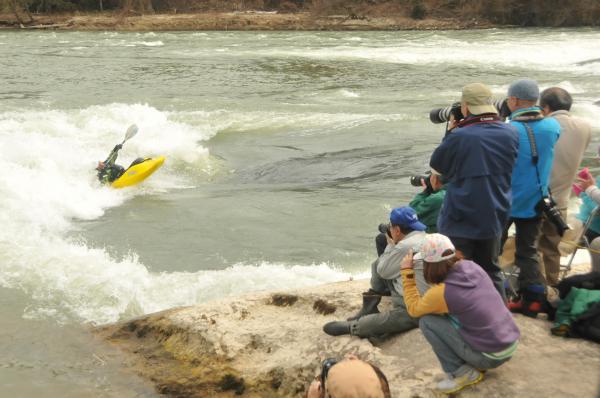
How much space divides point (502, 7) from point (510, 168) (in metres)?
47.8

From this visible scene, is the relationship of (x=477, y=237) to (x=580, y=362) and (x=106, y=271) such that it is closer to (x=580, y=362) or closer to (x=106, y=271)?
(x=580, y=362)

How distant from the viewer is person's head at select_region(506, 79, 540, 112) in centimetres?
450

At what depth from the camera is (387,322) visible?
4.60 m

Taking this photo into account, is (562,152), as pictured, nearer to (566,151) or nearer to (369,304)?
(566,151)

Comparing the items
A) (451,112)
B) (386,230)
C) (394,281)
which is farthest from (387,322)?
(451,112)

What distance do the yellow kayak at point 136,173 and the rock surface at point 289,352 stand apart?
573 centimetres

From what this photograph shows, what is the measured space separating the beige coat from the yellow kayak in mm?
7800

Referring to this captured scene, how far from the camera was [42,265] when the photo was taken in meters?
7.62

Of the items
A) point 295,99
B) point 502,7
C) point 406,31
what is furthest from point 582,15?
point 295,99

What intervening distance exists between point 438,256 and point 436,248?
4cm

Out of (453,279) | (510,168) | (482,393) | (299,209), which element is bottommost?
(299,209)

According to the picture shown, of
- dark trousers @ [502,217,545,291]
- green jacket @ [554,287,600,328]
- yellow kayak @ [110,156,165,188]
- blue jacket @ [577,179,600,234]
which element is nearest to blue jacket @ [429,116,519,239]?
dark trousers @ [502,217,545,291]

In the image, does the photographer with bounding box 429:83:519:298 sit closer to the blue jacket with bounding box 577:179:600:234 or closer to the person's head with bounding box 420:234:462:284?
the person's head with bounding box 420:234:462:284

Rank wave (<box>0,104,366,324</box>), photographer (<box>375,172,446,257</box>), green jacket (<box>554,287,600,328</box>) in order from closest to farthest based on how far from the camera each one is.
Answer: green jacket (<box>554,287,600,328</box>), photographer (<box>375,172,446,257</box>), wave (<box>0,104,366,324</box>)
